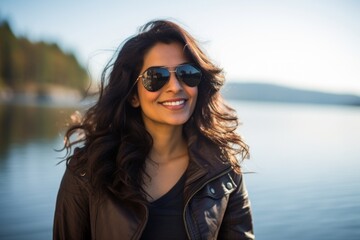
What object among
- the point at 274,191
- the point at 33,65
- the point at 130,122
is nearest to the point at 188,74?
the point at 130,122

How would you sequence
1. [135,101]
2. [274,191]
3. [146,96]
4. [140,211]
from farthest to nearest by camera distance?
[274,191] → [135,101] → [146,96] → [140,211]

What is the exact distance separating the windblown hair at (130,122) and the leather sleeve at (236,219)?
0.22 metres

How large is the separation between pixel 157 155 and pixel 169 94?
1.86ft

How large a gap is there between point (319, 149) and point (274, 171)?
26.2ft

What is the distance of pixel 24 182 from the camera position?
11.5 meters

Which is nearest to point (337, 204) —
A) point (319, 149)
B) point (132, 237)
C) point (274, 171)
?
point (274, 171)

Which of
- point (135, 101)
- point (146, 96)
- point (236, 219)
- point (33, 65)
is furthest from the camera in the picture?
point (33, 65)

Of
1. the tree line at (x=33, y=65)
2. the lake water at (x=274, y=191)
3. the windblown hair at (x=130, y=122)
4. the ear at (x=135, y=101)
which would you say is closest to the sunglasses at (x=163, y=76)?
the windblown hair at (x=130, y=122)

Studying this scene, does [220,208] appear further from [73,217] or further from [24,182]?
[24,182]

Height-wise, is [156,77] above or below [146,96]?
above

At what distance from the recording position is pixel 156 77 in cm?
310

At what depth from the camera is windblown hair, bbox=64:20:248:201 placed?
2.99 meters

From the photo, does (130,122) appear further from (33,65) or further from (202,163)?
(33,65)

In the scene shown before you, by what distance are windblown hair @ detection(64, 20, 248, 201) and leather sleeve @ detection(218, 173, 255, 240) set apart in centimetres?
22
